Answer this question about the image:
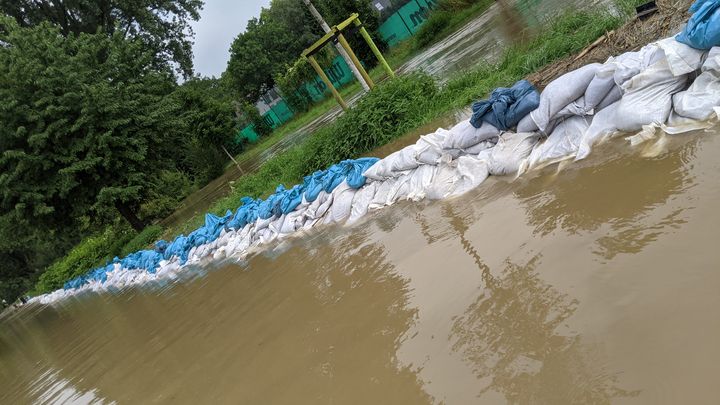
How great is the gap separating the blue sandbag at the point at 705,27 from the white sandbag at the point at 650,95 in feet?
0.69

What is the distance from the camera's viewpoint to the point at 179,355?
418 centimetres

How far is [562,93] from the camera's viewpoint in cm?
360

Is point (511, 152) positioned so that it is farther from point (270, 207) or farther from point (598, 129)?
point (270, 207)

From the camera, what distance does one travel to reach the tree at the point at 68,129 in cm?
1145

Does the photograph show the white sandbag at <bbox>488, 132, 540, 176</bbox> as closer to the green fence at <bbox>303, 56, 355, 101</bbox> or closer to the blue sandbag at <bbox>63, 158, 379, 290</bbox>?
the blue sandbag at <bbox>63, 158, 379, 290</bbox>

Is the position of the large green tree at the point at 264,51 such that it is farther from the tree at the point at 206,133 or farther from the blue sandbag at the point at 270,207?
the blue sandbag at the point at 270,207

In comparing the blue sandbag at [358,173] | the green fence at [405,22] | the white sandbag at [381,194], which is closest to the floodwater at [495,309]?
the white sandbag at [381,194]

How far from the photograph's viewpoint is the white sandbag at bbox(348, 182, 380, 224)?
5.11 m

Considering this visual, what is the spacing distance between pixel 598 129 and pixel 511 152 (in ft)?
2.09

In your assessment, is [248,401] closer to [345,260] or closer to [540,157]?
[345,260]

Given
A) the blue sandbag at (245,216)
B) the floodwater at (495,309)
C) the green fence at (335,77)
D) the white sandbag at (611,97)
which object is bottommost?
the floodwater at (495,309)

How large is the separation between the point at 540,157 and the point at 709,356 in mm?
2272

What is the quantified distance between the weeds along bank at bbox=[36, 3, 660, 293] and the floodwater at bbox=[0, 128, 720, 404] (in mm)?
2460

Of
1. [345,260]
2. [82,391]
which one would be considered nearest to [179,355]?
[82,391]
